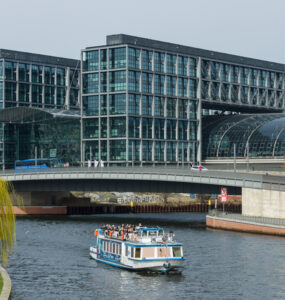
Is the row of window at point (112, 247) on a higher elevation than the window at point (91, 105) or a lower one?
lower

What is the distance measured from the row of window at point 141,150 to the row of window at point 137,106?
746cm

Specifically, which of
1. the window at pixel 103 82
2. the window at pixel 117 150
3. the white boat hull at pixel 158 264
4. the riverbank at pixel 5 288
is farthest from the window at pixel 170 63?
the riverbank at pixel 5 288

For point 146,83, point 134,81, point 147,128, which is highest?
point 134,81

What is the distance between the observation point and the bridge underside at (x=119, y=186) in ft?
382

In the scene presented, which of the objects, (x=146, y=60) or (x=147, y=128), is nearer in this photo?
(x=147, y=128)

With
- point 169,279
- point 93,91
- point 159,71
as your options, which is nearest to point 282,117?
point 159,71

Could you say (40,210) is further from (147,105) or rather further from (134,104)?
(147,105)

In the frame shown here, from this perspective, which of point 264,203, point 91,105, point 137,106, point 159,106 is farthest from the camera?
point 159,106

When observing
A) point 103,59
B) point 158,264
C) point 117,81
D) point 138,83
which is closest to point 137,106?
point 138,83

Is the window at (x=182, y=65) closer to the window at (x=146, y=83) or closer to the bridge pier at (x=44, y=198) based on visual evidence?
the window at (x=146, y=83)

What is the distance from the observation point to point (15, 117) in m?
189

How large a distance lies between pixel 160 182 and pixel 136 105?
62275mm

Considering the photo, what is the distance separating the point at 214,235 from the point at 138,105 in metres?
88.7

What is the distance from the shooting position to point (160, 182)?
395ft
